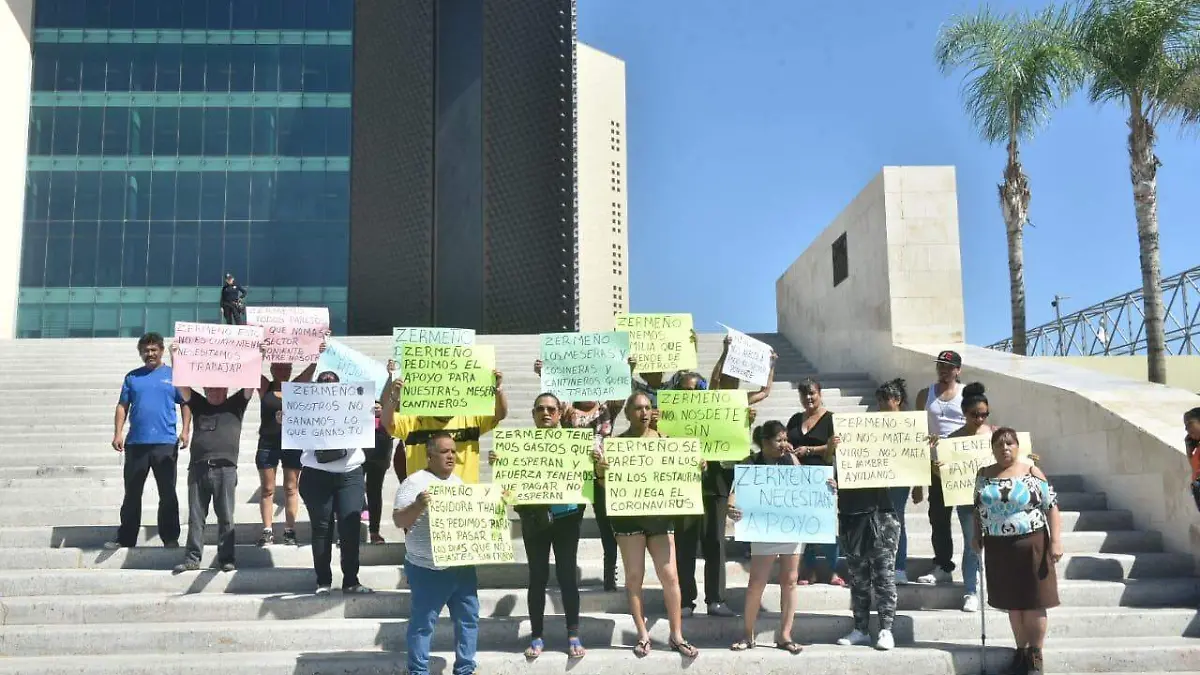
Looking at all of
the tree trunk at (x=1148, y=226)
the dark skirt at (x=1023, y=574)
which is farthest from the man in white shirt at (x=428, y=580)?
the tree trunk at (x=1148, y=226)

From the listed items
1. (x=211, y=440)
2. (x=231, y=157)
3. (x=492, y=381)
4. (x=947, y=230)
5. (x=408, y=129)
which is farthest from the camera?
(x=231, y=157)

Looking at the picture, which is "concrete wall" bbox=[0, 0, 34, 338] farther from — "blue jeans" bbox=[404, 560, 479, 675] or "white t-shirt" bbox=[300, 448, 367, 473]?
"blue jeans" bbox=[404, 560, 479, 675]

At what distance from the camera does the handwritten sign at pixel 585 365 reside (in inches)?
302

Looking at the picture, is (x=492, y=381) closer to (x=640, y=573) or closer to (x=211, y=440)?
(x=640, y=573)

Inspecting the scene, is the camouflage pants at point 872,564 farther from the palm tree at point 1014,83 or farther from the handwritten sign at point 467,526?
the palm tree at point 1014,83

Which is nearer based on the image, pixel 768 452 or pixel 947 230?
pixel 768 452

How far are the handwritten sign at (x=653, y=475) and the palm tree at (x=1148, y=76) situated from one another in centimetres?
1024

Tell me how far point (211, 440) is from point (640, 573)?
10.7 feet

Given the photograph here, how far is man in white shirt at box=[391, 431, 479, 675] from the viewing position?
6000 millimetres

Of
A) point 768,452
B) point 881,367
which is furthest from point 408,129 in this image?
point 768,452

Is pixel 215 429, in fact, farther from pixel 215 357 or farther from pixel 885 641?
pixel 885 641

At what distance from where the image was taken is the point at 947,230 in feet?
43.4

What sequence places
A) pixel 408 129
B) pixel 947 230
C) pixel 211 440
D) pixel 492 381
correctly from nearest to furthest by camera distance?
pixel 492 381 → pixel 211 440 → pixel 947 230 → pixel 408 129

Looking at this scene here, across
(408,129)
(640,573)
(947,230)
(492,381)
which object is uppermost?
(408,129)
